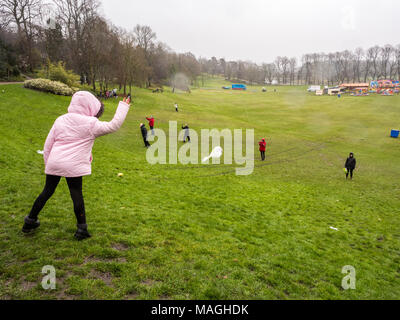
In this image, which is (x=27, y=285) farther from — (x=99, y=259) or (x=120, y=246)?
(x=120, y=246)

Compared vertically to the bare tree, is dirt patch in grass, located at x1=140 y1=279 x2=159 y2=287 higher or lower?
lower

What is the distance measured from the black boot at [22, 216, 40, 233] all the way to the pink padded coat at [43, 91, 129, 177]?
1385 millimetres

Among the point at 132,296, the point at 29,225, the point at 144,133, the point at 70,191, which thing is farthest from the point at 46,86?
the point at 132,296

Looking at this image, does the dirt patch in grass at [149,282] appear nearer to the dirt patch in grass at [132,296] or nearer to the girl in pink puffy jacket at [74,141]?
the dirt patch in grass at [132,296]

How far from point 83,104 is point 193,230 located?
4.42 metres

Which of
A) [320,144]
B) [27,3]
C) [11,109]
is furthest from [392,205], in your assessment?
[27,3]

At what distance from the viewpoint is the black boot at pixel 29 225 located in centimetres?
492

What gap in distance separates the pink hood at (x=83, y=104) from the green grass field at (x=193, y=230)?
2.78 meters

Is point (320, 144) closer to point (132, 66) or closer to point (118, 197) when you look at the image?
point (118, 197)

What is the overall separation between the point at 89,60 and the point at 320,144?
Result: 40.3m

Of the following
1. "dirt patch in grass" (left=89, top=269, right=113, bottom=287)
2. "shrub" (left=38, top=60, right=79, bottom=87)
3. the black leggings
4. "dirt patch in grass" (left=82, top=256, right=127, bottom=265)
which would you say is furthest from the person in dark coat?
"shrub" (left=38, top=60, right=79, bottom=87)

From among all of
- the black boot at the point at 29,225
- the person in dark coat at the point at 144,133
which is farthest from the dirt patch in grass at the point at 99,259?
the person in dark coat at the point at 144,133

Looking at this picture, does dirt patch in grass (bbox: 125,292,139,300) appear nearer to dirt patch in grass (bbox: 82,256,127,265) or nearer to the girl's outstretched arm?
dirt patch in grass (bbox: 82,256,127,265)

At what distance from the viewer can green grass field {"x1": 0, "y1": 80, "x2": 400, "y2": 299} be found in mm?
4250
